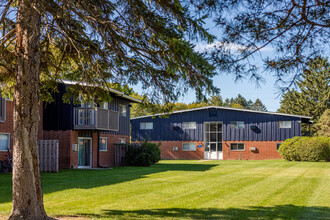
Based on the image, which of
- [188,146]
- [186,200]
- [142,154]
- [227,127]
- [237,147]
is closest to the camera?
[186,200]

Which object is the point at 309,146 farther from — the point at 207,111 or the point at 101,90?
the point at 101,90

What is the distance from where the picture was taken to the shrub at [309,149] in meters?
35.0

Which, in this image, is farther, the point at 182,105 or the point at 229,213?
the point at 182,105

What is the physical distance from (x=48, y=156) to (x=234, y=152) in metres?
25.4

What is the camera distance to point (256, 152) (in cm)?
4297

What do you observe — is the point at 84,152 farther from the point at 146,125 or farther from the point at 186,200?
the point at 146,125

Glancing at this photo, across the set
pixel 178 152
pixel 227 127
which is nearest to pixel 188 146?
pixel 178 152

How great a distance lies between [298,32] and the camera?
859cm

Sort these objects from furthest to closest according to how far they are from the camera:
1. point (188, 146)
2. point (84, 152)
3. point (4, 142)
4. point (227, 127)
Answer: point (188, 146), point (227, 127), point (84, 152), point (4, 142)

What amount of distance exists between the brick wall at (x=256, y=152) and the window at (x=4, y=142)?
26.7m

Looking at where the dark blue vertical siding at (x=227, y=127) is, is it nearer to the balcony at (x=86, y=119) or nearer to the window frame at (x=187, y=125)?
the window frame at (x=187, y=125)

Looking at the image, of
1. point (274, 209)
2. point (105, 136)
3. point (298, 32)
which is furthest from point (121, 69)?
point (105, 136)

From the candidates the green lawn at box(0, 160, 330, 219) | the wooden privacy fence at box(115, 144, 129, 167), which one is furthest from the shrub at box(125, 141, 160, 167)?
the green lawn at box(0, 160, 330, 219)

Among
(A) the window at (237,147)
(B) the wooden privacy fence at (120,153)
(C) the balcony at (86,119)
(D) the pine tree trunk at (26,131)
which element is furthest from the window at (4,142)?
(A) the window at (237,147)
